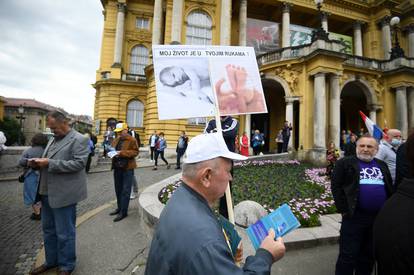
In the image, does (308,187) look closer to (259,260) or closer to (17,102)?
(259,260)

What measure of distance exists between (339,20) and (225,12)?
53.6 feet

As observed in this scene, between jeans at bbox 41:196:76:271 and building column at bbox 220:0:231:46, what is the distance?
65.1ft

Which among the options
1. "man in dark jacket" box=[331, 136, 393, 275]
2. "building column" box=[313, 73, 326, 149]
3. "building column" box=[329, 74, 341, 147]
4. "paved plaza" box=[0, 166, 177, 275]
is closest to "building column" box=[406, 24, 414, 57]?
"building column" box=[329, 74, 341, 147]

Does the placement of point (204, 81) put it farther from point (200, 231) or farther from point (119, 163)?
point (119, 163)

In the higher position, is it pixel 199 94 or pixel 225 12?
pixel 225 12

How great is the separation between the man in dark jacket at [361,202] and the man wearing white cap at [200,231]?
183cm

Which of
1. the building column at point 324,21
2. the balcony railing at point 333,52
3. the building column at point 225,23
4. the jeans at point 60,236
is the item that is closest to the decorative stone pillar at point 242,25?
the building column at point 225,23

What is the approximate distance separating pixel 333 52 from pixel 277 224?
1578 cm

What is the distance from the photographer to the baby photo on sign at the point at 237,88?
9.48ft

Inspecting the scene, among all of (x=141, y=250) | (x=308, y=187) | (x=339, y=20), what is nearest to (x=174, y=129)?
(x=308, y=187)

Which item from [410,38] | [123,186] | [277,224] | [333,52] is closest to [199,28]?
[333,52]

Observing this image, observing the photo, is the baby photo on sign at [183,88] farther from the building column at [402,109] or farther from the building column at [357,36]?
the building column at [357,36]

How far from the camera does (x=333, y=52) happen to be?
14352 millimetres

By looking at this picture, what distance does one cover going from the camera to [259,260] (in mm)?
1260
